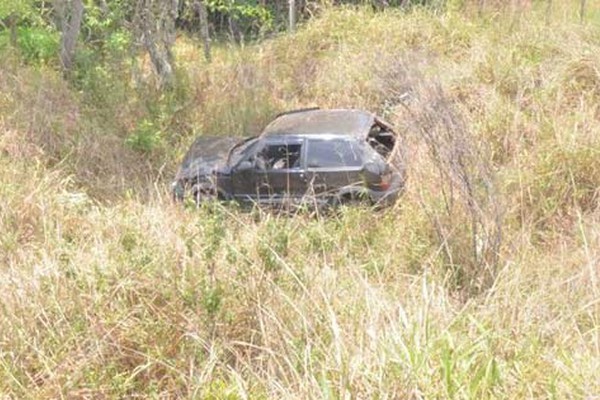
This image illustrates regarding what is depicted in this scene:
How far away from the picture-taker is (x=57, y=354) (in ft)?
9.59

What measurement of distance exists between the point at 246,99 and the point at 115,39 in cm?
253

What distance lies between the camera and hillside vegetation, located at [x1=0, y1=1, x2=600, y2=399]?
252 cm

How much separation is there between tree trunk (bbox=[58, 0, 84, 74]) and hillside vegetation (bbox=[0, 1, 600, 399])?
107 cm

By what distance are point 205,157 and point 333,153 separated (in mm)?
1870

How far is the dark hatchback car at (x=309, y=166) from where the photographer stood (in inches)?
238

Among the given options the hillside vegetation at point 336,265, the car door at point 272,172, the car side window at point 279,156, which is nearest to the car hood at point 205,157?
the car door at point 272,172

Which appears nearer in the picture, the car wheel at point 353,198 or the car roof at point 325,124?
the car wheel at point 353,198

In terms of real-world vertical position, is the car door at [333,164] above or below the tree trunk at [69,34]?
below

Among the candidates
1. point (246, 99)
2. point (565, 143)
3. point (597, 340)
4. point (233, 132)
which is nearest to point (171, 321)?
point (597, 340)

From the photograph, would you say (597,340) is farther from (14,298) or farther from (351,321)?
(14,298)

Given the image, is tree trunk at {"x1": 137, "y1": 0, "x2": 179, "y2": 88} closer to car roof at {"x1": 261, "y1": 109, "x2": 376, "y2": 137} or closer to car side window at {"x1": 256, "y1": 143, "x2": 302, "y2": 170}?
car roof at {"x1": 261, "y1": 109, "x2": 376, "y2": 137}

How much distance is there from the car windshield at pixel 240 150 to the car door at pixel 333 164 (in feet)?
2.68

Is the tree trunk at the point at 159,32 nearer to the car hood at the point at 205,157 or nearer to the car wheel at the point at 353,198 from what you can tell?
the car hood at the point at 205,157

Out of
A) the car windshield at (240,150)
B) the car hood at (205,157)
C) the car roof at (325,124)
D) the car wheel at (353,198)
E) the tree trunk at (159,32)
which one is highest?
the tree trunk at (159,32)
